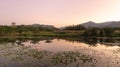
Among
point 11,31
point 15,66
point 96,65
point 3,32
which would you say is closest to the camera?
point 15,66

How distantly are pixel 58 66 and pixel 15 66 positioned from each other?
343 cm

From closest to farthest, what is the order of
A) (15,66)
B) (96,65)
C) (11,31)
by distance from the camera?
(15,66) < (96,65) < (11,31)

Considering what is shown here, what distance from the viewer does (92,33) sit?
224ft

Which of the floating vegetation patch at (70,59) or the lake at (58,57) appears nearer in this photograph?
the lake at (58,57)

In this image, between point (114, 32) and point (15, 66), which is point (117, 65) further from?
point (114, 32)

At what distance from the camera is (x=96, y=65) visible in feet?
52.2

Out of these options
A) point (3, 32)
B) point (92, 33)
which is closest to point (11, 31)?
point (3, 32)

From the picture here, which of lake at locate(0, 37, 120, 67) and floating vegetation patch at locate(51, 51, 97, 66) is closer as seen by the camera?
lake at locate(0, 37, 120, 67)

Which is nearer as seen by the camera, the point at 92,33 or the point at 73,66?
the point at 73,66

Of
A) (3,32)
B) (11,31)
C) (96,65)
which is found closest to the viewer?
(96,65)

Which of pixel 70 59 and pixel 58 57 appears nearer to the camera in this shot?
pixel 70 59

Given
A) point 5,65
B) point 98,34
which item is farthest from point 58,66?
point 98,34

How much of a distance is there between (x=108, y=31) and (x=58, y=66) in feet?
180

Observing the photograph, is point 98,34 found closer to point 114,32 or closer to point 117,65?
point 114,32
